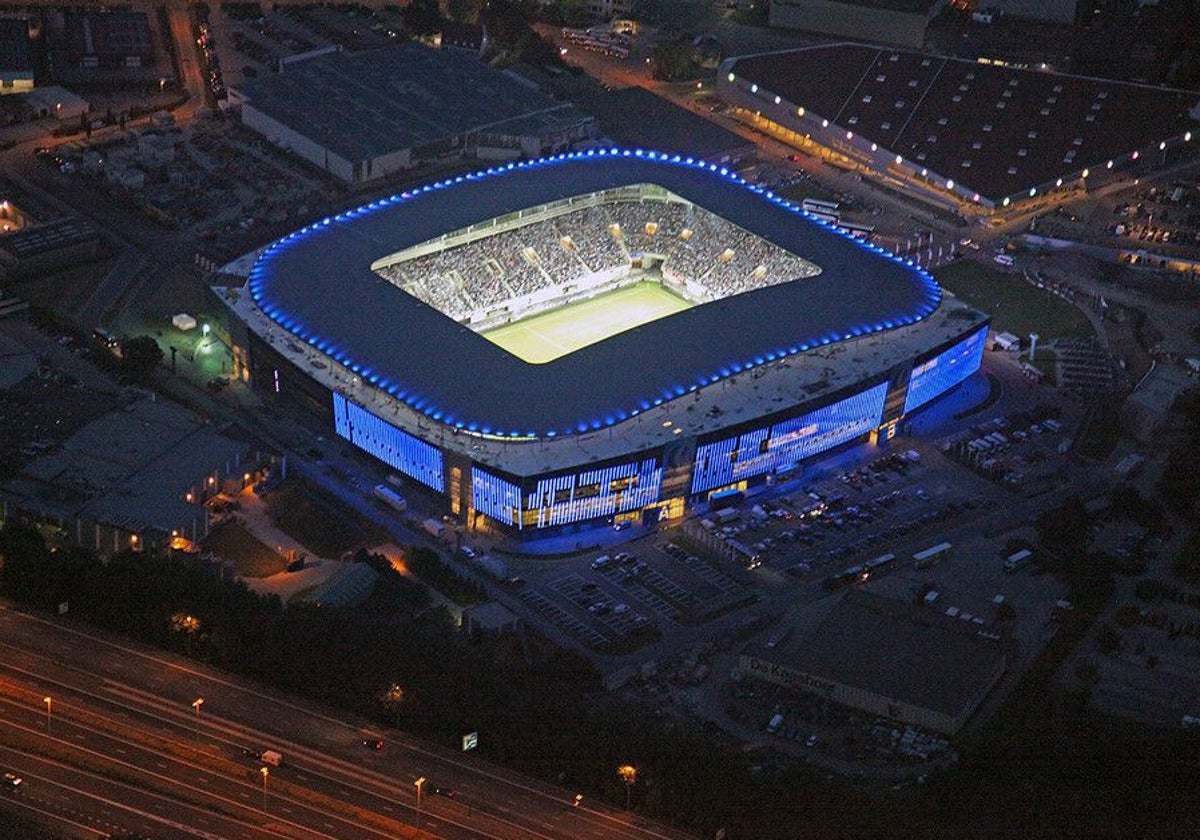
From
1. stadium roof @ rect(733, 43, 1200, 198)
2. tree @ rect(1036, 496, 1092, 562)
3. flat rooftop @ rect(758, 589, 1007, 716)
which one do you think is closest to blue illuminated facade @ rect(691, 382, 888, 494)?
tree @ rect(1036, 496, 1092, 562)

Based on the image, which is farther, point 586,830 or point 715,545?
point 715,545

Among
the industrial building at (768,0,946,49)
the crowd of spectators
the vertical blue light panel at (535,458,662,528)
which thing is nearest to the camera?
the vertical blue light panel at (535,458,662,528)

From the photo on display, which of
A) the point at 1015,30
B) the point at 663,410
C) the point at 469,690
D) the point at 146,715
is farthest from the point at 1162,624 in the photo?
the point at 1015,30

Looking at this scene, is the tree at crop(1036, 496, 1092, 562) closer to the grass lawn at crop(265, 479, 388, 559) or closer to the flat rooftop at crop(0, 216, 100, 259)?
the grass lawn at crop(265, 479, 388, 559)

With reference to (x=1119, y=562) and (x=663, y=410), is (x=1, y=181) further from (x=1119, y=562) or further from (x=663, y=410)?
(x=1119, y=562)

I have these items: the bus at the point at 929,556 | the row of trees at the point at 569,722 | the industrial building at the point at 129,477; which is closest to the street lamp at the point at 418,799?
the row of trees at the point at 569,722

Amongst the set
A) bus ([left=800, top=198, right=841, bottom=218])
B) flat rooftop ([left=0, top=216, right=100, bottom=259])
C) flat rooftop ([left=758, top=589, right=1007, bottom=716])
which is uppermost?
flat rooftop ([left=758, top=589, right=1007, bottom=716])
